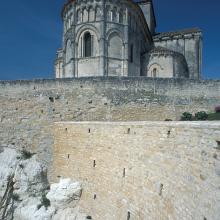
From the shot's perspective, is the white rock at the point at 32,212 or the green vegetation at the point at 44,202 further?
the green vegetation at the point at 44,202

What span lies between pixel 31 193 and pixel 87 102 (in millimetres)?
5660

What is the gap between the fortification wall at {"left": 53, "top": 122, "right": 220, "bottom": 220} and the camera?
5973 mm

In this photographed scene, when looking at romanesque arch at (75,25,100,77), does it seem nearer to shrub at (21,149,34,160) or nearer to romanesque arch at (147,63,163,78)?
romanesque arch at (147,63,163,78)

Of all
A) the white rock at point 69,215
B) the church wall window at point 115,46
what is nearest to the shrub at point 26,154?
the white rock at point 69,215

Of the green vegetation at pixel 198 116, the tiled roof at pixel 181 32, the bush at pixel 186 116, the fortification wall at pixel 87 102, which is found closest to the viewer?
the green vegetation at pixel 198 116

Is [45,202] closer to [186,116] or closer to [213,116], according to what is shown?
[186,116]

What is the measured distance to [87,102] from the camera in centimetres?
1603

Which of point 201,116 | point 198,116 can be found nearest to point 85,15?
point 198,116

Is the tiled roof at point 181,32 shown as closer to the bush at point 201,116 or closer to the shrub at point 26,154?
the bush at point 201,116

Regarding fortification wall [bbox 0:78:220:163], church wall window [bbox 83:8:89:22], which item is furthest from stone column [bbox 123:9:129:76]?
fortification wall [bbox 0:78:220:163]

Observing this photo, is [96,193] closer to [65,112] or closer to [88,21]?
[65,112]

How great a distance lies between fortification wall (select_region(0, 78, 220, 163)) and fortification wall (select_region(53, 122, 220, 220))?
167 centimetres

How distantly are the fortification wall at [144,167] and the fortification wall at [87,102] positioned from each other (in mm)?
1667

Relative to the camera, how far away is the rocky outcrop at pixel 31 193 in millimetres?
13367
